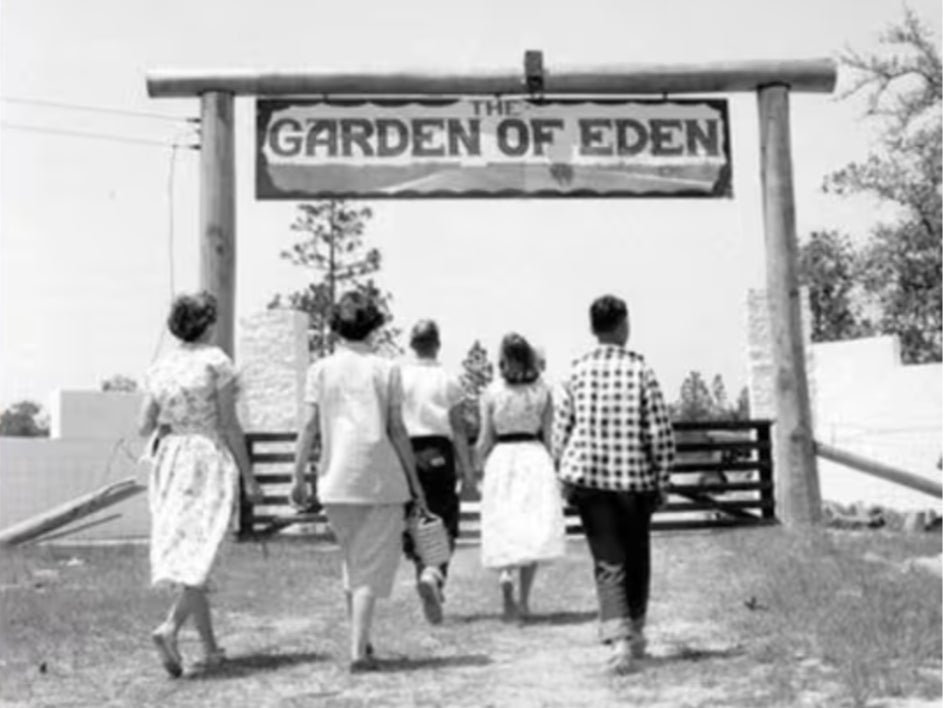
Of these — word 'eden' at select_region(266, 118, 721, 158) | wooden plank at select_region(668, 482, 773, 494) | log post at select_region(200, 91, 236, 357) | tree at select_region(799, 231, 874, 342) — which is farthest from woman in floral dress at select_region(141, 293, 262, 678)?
tree at select_region(799, 231, 874, 342)

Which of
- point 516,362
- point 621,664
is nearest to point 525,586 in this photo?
point 516,362

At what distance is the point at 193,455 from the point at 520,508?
7.25 feet

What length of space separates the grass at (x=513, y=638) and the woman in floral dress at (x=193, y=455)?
1.70 ft

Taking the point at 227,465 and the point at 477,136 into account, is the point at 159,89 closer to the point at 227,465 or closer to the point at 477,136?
the point at 477,136

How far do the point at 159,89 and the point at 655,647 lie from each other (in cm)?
785

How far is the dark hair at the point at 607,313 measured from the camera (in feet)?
21.1

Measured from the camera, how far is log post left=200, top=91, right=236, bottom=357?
476 inches

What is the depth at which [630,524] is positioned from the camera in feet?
20.5

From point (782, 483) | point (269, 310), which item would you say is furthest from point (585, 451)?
point (269, 310)

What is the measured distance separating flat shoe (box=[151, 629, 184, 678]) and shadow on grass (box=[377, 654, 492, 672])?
897 millimetres

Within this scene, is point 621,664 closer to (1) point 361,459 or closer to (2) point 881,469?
(1) point 361,459

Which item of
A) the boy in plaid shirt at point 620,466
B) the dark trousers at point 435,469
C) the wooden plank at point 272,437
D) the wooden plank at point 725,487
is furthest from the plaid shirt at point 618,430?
the wooden plank at point 272,437

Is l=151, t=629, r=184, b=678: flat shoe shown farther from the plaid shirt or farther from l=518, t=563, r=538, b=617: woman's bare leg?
l=518, t=563, r=538, b=617: woman's bare leg

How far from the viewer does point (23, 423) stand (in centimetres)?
5028
